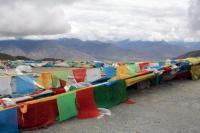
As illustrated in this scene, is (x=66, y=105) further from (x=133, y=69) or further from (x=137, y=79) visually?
(x=133, y=69)

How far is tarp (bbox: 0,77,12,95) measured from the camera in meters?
15.0

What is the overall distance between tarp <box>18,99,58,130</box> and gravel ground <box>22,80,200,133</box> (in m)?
0.26

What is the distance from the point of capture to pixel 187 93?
1830 centimetres

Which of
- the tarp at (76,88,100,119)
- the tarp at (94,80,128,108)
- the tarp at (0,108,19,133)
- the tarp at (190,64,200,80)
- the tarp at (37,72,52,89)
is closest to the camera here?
the tarp at (0,108,19,133)

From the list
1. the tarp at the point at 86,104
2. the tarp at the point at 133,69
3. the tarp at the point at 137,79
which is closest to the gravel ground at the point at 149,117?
the tarp at the point at 86,104

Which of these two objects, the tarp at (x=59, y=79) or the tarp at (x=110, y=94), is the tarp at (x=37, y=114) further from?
the tarp at (x=59, y=79)

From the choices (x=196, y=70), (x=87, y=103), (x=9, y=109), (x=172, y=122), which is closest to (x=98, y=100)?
(x=87, y=103)

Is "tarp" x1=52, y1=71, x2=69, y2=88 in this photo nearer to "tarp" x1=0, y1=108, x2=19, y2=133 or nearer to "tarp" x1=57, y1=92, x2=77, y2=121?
"tarp" x1=57, y1=92, x2=77, y2=121

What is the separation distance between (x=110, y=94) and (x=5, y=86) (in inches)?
160

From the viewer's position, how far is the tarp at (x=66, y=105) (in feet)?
40.1

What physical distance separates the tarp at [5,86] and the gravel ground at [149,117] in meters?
3.74

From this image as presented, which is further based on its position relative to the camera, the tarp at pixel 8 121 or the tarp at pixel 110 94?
the tarp at pixel 110 94

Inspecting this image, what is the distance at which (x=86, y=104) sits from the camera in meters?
13.3

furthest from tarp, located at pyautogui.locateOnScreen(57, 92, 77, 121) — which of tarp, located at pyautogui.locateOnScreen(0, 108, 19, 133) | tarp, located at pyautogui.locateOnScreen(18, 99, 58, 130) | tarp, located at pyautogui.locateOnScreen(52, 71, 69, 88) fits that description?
tarp, located at pyautogui.locateOnScreen(52, 71, 69, 88)
